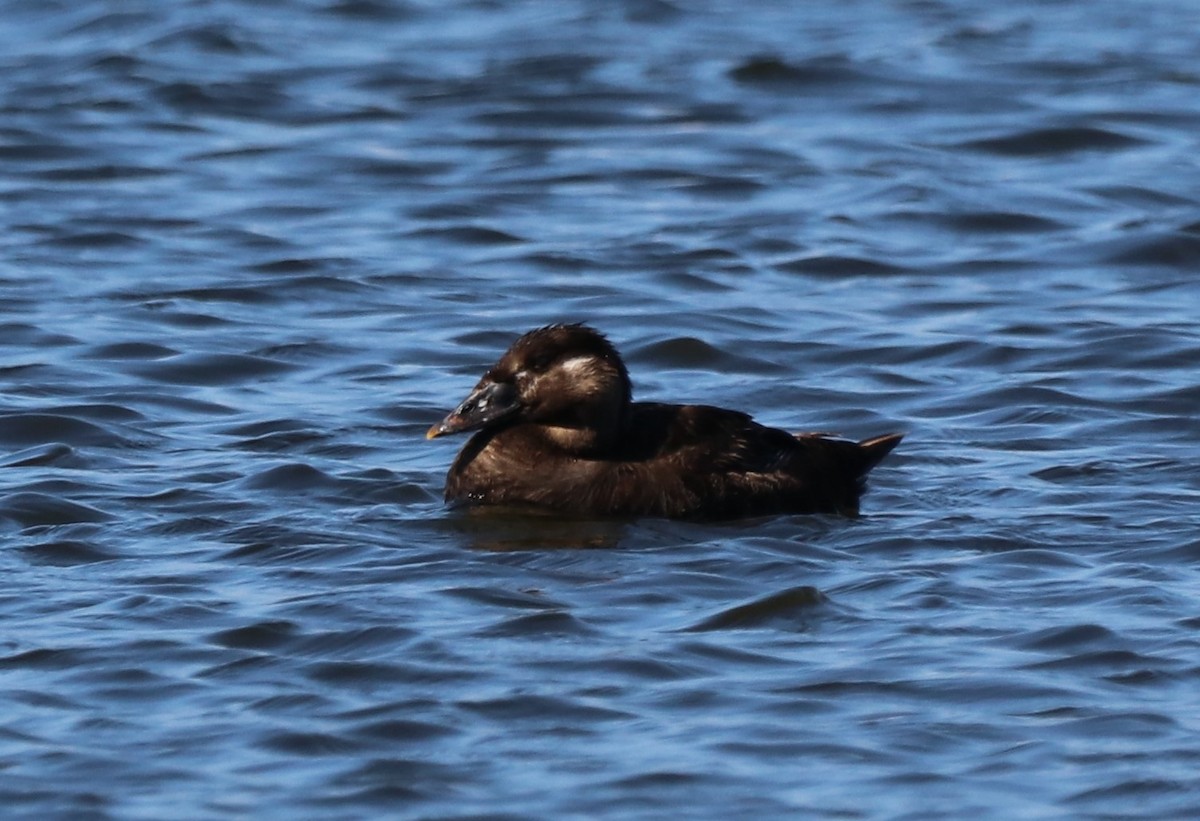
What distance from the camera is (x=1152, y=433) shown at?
11.0 meters

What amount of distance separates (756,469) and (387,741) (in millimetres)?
2897

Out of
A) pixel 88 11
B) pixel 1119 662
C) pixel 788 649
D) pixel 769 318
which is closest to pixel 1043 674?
pixel 1119 662

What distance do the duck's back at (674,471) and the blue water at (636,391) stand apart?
Answer: 141 mm

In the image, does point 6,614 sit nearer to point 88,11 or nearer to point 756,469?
point 756,469

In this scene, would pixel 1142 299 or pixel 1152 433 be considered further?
pixel 1142 299

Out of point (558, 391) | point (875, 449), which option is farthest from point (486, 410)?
point (875, 449)

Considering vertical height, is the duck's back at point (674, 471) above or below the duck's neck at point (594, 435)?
below

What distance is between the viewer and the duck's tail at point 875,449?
982cm

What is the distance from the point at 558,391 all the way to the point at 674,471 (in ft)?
1.79

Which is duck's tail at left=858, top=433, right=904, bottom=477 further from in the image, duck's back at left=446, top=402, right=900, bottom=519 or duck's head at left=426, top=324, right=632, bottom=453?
duck's head at left=426, top=324, right=632, bottom=453

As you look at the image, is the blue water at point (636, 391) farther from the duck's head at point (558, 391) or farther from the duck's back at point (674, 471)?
the duck's head at point (558, 391)

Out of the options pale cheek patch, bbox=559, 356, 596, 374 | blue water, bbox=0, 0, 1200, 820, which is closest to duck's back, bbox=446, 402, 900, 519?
blue water, bbox=0, 0, 1200, 820

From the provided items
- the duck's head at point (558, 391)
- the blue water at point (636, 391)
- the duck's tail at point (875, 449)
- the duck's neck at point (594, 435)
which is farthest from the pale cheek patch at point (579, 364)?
the duck's tail at point (875, 449)

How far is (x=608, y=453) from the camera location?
31.4 feet
